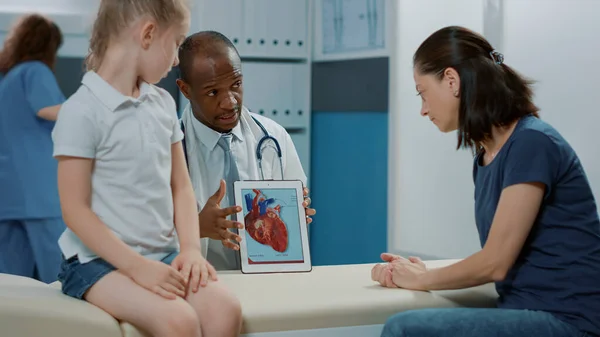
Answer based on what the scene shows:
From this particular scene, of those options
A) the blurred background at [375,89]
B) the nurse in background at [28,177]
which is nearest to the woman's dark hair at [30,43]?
the nurse in background at [28,177]

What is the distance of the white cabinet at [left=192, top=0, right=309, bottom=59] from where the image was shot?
3.54 metres

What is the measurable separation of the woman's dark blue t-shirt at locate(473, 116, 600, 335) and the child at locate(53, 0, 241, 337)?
570mm

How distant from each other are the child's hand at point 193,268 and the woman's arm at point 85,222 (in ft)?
0.28

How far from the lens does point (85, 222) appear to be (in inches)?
55.2

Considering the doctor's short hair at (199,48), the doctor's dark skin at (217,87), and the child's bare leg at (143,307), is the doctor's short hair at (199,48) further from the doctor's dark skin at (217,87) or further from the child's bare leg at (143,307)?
the child's bare leg at (143,307)

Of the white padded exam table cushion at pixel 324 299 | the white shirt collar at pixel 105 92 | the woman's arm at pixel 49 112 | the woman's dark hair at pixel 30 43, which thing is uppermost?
the woman's dark hair at pixel 30 43

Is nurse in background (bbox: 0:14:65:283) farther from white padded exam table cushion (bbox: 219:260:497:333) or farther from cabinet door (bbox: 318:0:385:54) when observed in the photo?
white padded exam table cushion (bbox: 219:260:497:333)

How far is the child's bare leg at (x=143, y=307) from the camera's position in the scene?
1340 millimetres

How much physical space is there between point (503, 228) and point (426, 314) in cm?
22

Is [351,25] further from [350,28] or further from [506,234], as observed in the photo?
[506,234]

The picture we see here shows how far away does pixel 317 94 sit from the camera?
3773 millimetres

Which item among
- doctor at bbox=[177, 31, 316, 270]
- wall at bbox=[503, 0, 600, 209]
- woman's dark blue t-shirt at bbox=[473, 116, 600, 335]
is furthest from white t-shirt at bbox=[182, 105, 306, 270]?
wall at bbox=[503, 0, 600, 209]

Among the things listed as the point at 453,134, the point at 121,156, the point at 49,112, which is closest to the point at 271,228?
the point at 121,156

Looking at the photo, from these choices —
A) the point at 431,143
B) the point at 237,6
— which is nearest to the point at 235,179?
the point at 431,143
